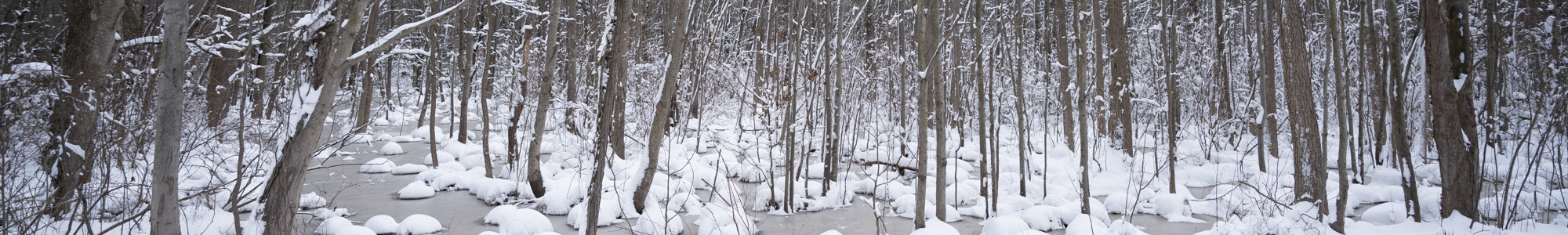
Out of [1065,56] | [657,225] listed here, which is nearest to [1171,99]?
[1065,56]

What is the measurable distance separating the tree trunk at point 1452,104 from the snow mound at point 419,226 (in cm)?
741

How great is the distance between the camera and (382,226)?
551cm

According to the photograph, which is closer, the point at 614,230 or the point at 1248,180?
the point at 614,230

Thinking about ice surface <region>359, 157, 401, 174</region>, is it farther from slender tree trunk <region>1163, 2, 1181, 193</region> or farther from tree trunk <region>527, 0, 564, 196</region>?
slender tree trunk <region>1163, 2, 1181, 193</region>

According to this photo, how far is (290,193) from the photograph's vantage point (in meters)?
4.16

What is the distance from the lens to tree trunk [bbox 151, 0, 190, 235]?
347 centimetres

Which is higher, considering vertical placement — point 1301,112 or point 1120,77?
point 1120,77

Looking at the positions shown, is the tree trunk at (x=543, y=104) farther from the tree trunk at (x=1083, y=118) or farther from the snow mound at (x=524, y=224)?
the tree trunk at (x=1083, y=118)

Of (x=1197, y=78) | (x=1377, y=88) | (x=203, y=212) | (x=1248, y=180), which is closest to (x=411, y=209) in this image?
(x=203, y=212)

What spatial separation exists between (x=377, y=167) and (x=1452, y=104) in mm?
10357

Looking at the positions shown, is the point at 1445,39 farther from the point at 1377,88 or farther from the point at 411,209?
the point at 411,209

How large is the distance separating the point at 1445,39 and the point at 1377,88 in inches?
140

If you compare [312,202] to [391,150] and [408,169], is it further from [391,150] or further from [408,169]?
[391,150]

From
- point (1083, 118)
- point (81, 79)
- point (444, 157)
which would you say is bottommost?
point (444, 157)
